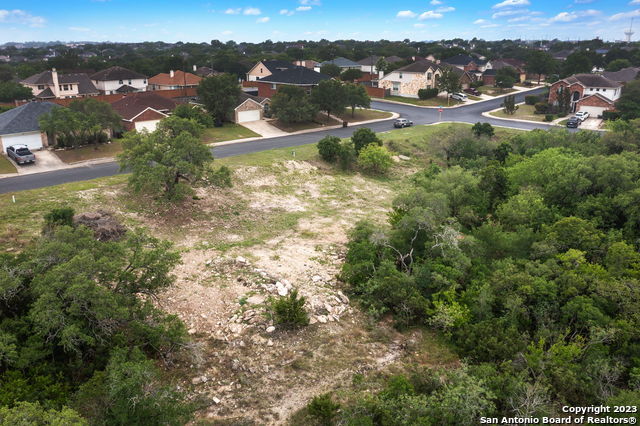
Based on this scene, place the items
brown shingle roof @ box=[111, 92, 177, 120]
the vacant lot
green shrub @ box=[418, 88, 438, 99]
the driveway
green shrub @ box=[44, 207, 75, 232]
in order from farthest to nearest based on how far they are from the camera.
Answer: green shrub @ box=[418, 88, 438, 99] → brown shingle roof @ box=[111, 92, 177, 120] → the driveway → green shrub @ box=[44, 207, 75, 232] → the vacant lot

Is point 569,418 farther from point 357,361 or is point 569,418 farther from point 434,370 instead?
point 357,361

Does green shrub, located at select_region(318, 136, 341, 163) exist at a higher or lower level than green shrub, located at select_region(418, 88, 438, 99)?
lower

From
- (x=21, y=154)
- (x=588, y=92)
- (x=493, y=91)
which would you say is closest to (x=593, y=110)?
(x=588, y=92)

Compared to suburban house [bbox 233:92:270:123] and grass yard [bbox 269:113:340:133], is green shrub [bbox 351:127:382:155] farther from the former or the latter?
suburban house [bbox 233:92:270:123]

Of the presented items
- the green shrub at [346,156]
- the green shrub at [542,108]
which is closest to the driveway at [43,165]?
the green shrub at [346,156]

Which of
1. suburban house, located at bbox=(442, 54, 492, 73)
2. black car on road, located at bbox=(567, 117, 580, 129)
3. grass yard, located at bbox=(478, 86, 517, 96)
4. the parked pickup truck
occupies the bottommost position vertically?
black car on road, located at bbox=(567, 117, 580, 129)

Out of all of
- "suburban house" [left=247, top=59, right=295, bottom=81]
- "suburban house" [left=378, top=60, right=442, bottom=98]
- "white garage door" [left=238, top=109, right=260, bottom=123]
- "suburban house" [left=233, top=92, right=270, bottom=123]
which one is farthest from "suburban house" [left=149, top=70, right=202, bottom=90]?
"suburban house" [left=378, top=60, right=442, bottom=98]

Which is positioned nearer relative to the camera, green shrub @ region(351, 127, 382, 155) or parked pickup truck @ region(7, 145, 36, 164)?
parked pickup truck @ region(7, 145, 36, 164)
